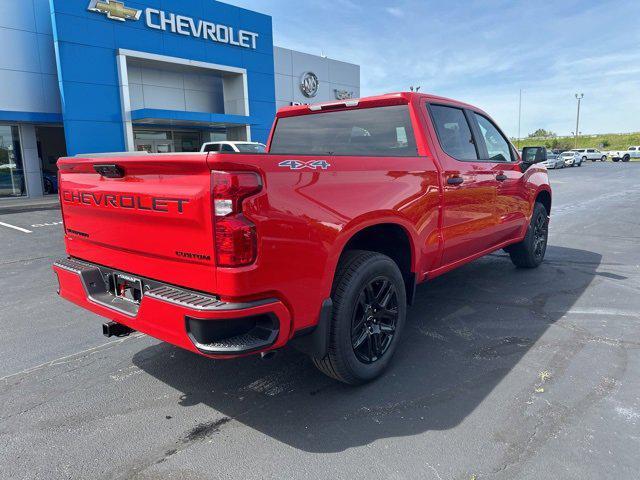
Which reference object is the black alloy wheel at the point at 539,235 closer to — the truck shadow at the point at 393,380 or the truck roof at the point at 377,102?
the truck shadow at the point at 393,380

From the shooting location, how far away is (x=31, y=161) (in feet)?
61.9

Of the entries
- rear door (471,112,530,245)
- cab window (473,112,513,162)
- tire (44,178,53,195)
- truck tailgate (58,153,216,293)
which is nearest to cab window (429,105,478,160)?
rear door (471,112,530,245)

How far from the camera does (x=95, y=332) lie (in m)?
4.24

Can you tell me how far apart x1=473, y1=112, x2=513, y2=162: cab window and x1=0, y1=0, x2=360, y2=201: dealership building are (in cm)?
1597

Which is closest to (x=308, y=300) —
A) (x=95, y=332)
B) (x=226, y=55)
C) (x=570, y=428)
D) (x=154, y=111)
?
(x=570, y=428)

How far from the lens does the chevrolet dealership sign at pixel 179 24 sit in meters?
17.6

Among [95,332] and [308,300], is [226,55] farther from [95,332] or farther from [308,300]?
[308,300]

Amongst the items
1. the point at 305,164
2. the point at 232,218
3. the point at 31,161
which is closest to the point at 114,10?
the point at 31,161

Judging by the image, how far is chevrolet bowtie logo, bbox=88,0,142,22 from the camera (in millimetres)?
17172

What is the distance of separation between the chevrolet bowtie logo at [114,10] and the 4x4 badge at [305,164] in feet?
60.9

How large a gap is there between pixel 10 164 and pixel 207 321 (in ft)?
66.9

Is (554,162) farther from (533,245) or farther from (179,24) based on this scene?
→ (533,245)

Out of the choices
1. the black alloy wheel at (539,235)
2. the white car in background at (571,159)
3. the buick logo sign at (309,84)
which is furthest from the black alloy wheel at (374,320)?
the white car in background at (571,159)

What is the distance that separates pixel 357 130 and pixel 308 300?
6.67 ft
